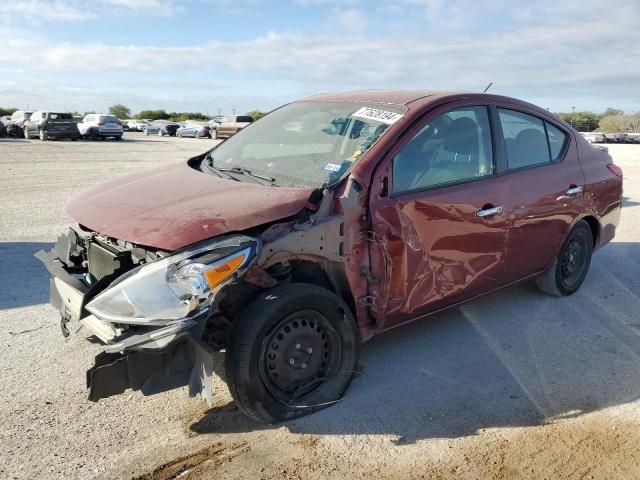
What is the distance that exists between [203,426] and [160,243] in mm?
1044

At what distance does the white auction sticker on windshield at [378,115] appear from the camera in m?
3.69

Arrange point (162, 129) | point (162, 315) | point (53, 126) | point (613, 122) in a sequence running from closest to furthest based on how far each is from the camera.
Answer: point (162, 315) → point (53, 126) → point (162, 129) → point (613, 122)

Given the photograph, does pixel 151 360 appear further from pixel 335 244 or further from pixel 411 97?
pixel 411 97

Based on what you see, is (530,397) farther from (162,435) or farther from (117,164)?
(117,164)

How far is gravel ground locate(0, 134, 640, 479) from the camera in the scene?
111 inches

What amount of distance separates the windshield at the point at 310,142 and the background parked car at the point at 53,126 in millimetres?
30815

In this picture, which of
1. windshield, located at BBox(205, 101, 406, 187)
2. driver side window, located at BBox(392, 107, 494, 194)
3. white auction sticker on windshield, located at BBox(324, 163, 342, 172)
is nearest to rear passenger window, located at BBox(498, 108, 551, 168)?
driver side window, located at BBox(392, 107, 494, 194)

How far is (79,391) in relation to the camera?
3426 millimetres

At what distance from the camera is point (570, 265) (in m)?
5.11

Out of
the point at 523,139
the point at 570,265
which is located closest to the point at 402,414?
the point at 523,139

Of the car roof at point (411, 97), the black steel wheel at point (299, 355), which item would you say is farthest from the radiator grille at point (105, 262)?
the car roof at point (411, 97)

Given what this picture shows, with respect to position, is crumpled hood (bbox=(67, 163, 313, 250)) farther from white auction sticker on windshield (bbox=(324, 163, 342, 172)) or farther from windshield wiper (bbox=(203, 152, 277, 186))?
white auction sticker on windshield (bbox=(324, 163, 342, 172))

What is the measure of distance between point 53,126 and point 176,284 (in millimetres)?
32567

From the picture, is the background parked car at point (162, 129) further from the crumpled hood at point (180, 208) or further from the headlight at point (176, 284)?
the headlight at point (176, 284)
